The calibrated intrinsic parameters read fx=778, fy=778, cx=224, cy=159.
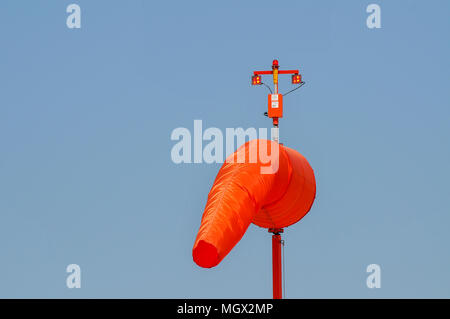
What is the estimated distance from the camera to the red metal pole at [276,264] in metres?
19.5

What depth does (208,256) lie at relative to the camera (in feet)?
46.9

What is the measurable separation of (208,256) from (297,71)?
7002 millimetres

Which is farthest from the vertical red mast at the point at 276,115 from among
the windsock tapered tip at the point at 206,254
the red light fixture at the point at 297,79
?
the windsock tapered tip at the point at 206,254

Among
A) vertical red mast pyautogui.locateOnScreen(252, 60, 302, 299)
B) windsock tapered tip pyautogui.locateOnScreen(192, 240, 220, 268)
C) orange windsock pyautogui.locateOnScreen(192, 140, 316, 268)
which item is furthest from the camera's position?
vertical red mast pyautogui.locateOnScreen(252, 60, 302, 299)

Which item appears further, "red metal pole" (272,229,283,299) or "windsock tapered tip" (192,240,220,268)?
"red metal pole" (272,229,283,299)

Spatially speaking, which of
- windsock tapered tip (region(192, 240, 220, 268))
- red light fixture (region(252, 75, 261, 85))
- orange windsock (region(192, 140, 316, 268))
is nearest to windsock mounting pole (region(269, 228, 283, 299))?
orange windsock (region(192, 140, 316, 268))

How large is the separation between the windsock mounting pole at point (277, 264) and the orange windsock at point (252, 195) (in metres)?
0.30

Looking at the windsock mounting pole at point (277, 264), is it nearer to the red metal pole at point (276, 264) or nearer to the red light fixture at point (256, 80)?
the red metal pole at point (276, 264)

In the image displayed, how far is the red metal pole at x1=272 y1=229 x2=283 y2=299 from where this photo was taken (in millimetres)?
19453

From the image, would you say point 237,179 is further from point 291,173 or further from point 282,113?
point 282,113

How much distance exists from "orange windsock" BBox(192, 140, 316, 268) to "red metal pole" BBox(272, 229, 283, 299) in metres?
0.37

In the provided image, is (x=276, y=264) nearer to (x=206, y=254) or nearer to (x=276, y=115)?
(x=276, y=115)

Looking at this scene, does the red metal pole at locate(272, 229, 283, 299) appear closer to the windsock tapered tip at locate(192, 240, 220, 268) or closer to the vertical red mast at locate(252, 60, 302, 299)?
the vertical red mast at locate(252, 60, 302, 299)
